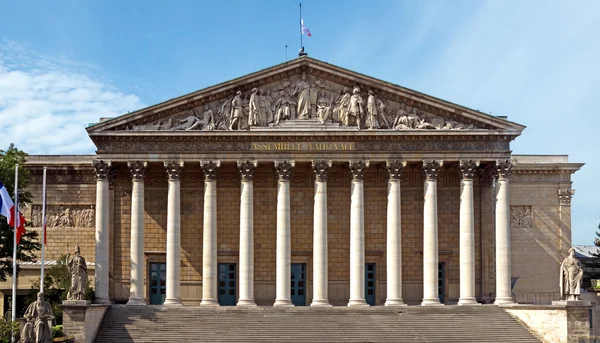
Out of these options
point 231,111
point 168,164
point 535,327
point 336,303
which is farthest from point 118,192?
point 535,327

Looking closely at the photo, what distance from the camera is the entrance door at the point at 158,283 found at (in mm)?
47125

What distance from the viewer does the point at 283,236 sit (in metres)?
44.9

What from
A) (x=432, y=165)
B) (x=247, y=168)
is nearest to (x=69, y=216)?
(x=247, y=168)

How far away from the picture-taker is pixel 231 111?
45.3 metres

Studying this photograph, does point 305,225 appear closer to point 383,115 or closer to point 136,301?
point 383,115

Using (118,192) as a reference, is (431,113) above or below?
above

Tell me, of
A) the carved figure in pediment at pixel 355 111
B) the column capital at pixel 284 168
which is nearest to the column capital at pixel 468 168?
the carved figure in pediment at pixel 355 111

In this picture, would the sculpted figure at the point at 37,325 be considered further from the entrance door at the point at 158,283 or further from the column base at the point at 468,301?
the column base at the point at 468,301

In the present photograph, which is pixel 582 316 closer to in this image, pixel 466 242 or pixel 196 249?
pixel 466 242

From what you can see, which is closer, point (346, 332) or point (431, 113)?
point (346, 332)

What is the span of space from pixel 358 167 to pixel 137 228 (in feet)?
41.6

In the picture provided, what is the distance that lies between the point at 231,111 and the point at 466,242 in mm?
14941

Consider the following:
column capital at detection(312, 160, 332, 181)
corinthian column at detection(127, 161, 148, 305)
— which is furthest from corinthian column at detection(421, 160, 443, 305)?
corinthian column at detection(127, 161, 148, 305)

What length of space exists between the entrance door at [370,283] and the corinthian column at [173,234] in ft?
35.7
